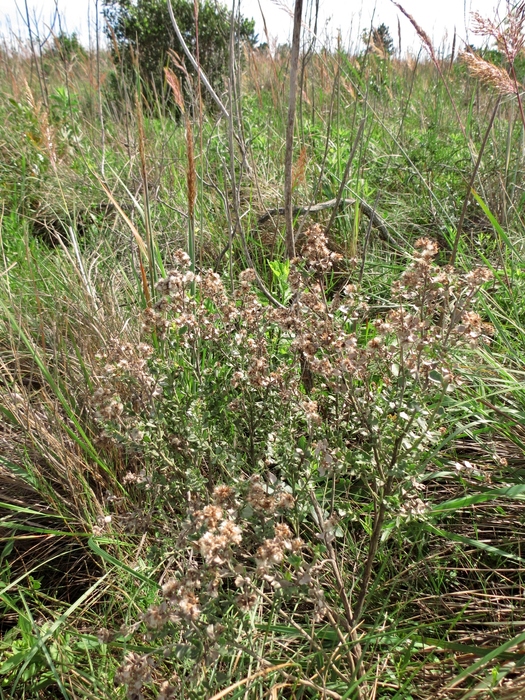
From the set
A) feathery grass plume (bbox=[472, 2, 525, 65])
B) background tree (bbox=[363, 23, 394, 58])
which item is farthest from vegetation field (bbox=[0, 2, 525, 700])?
background tree (bbox=[363, 23, 394, 58])

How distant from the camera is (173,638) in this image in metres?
1.32

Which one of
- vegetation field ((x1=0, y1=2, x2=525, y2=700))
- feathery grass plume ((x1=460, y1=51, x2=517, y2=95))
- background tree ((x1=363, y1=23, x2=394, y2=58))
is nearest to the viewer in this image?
vegetation field ((x1=0, y1=2, x2=525, y2=700))

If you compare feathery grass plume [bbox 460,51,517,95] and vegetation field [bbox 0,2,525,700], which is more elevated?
feathery grass plume [bbox 460,51,517,95]

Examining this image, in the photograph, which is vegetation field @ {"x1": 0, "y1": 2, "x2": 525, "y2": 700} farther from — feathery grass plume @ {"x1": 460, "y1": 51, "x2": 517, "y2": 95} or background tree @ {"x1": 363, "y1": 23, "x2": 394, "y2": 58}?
background tree @ {"x1": 363, "y1": 23, "x2": 394, "y2": 58}

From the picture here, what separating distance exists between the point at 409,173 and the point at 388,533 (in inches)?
109

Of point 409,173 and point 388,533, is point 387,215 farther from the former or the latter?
point 388,533

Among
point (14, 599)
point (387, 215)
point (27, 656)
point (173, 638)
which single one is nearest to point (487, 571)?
point (173, 638)

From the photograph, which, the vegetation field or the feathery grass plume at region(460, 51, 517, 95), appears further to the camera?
the feathery grass plume at region(460, 51, 517, 95)

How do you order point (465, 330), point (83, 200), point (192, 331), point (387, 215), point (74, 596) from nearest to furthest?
point (465, 330), point (192, 331), point (74, 596), point (387, 215), point (83, 200)

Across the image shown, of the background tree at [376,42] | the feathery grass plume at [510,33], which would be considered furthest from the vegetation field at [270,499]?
the background tree at [376,42]

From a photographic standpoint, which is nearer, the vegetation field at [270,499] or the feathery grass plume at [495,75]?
the vegetation field at [270,499]

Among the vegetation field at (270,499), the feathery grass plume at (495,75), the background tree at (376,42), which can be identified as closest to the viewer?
the vegetation field at (270,499)

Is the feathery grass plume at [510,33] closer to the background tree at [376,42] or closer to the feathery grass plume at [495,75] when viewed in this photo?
the feathery grass plume at [495,75]

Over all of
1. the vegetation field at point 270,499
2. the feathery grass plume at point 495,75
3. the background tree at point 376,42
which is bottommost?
the vegetation field at point 270,499
